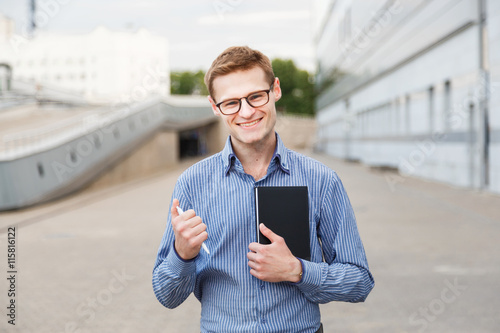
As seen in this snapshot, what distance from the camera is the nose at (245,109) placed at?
198 cm

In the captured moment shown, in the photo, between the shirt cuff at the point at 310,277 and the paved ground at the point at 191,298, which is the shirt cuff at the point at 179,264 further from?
the paved ground at the point at 191,298

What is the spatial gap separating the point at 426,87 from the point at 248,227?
2050 centimetres

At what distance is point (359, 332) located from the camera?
505 centimetres

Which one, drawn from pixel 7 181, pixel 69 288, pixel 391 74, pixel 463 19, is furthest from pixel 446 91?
pixel 69 288

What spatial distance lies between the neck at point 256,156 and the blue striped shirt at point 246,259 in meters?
0.04

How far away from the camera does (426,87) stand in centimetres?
2125

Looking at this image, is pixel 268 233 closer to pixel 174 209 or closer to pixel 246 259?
pixel 246 259

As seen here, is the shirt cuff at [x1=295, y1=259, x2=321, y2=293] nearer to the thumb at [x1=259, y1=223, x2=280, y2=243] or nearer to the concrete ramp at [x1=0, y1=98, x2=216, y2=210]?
the thumb at [x1=259, y1=223, x2=280, y2=243]

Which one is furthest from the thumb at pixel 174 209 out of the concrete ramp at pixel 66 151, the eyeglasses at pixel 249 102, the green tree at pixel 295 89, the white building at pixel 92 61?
the green tree at pixel 295 89

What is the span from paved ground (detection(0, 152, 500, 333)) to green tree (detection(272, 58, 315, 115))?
7729cm

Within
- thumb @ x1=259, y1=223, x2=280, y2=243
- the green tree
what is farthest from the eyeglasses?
the green tree

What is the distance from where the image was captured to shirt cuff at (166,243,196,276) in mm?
1887

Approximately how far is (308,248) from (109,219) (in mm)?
11082

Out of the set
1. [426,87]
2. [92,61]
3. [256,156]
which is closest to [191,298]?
[256,156]
